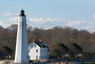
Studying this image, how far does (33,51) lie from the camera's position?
2667 inches

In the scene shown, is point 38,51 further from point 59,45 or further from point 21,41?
point 21,41

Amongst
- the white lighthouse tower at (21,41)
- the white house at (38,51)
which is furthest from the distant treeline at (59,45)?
the white lighthouse tower at (21,41)

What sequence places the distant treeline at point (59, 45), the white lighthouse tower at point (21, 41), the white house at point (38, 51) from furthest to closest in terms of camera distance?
the white house at point (38, 51), the distant treeline at point (59, 45), the white lighthouse tower at point (21, 41)

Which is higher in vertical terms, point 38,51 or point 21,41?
point 21,41

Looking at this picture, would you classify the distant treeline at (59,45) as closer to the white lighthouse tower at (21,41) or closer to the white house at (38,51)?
the white house at (38,51)

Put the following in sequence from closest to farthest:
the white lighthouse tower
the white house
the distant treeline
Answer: the white lighthouse tower → the distant treeline → the white house

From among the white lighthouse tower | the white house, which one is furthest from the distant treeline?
the white lighthouse tower

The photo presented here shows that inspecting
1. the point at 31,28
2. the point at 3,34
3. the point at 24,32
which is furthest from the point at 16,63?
the point at 31,28

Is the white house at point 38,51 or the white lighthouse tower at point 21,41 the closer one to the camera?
the white lighthouse tower at point 21,41

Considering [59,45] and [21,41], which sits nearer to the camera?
[21,41]

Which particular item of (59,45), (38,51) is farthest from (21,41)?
(59,45)

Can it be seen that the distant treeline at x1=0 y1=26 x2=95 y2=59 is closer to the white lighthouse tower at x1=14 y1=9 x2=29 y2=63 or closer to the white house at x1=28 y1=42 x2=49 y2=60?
the white house at x1=28 y1=42 x2=49 y2=60

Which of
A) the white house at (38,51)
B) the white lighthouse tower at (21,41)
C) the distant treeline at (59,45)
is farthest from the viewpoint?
the white house at (38,51)

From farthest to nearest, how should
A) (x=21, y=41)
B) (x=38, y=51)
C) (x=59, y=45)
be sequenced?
(x=59, y=45)
(x=38, y=51)
(x=21, y=41)
